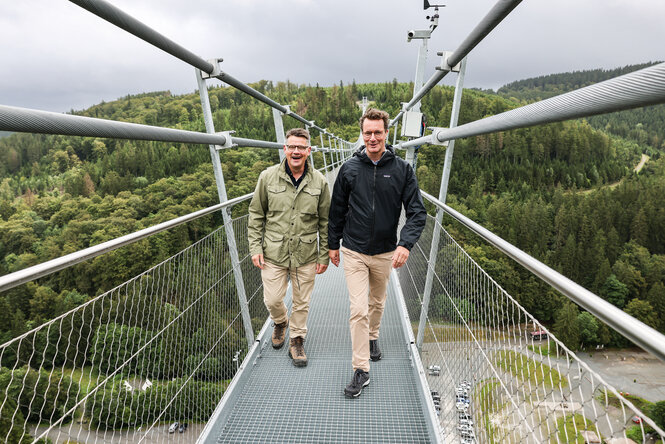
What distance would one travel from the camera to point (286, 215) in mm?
Result: 2562

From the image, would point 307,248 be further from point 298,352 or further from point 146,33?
point 146,33

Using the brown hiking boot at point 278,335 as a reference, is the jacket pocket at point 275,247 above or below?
above

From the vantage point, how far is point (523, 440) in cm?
113

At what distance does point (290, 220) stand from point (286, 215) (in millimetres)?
43

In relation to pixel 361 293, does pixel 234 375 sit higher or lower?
lower

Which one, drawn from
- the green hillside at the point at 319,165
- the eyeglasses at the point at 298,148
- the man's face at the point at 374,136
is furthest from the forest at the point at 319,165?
the man's face at the point at 374,136

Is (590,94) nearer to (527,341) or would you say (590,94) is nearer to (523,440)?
(527,341)

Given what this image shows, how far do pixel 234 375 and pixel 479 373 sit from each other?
167 centimetres

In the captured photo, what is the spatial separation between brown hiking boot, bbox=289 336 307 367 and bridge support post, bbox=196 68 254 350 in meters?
0.33

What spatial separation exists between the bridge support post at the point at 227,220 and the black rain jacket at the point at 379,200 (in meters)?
0.73

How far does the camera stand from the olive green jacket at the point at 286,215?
2.56 metres

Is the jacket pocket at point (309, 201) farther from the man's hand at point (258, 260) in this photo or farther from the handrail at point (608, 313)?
the handrail at point (608, 313)

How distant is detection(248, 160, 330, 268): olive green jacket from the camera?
101 inches

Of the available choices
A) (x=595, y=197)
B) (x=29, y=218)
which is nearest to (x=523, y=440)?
(x=29, y=218)
